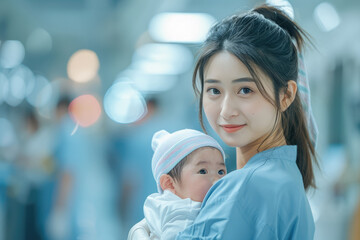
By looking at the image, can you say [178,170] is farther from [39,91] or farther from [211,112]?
[39,91]

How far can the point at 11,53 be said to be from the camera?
4.10 meters

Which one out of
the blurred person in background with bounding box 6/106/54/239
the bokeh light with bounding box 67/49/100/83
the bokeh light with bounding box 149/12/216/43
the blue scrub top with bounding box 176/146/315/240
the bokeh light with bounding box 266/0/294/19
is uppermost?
the bokeh light with bounding box 149/12/216/43

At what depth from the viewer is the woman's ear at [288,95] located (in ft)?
3.20

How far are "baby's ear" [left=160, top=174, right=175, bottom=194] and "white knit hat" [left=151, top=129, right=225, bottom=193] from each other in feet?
0.04

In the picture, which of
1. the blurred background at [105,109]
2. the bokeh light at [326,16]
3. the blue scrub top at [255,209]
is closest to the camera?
the blue scrub top at [255,209]

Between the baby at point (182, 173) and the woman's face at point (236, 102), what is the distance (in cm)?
11

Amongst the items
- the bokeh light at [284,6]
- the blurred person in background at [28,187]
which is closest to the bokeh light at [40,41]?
the blurred person in background at [28,187]

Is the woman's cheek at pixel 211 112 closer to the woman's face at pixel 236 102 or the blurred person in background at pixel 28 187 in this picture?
the woman's face at pixel 236 102

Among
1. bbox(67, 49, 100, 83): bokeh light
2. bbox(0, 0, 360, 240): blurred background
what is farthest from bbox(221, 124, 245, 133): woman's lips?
bbox(67, 49, 100, 83): bokeh light

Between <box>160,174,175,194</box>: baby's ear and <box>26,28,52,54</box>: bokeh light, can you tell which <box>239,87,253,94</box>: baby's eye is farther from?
<box>26,28,52,54</box>: bokeh light

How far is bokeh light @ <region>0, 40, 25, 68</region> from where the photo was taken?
3751 mm

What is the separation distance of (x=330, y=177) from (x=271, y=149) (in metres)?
2.29

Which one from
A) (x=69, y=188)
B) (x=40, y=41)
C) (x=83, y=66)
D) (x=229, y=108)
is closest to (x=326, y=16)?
(x=69, y=188)

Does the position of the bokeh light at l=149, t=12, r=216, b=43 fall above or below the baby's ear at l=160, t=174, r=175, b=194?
above
